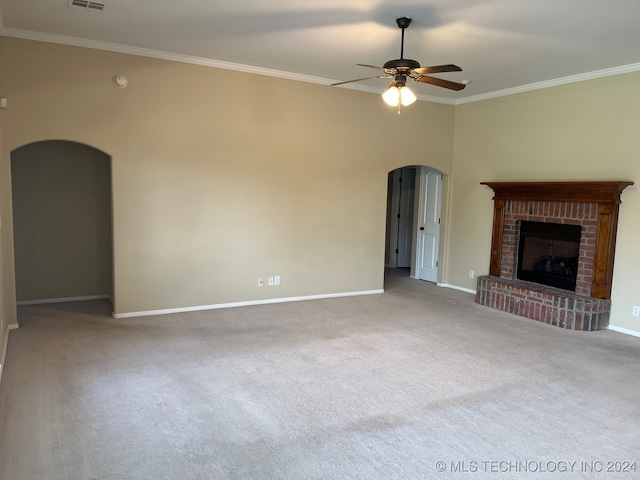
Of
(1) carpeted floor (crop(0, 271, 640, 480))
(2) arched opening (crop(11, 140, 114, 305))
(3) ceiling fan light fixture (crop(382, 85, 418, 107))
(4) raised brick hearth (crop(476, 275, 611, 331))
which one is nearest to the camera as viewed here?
(1) carpeted floor (crop(0, 271, 640, 480))

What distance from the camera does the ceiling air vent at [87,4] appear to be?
3639 millimetres

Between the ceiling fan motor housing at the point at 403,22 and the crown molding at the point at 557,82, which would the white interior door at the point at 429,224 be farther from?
the ceiling fan motor housing at the point at 403,22

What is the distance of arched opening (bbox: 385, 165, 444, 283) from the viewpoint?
7.66 metres

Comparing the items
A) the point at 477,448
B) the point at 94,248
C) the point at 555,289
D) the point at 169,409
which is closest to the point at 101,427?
the point at 169,409

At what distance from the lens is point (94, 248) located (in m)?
6.03

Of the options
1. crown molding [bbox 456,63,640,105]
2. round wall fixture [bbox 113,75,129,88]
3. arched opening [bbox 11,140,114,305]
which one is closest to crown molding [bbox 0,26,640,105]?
crown molding [bbox 456,63,640,105]

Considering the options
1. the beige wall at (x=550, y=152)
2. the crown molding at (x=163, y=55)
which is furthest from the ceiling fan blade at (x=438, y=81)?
the beige wall at (x=550, y=152)

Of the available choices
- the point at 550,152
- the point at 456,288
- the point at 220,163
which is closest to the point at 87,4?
the point at 220,163

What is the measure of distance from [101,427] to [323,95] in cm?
475

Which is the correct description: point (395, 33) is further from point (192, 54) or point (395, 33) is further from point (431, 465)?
point (431, 465)

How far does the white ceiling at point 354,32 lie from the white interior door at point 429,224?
235 centimetres

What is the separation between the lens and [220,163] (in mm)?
5500

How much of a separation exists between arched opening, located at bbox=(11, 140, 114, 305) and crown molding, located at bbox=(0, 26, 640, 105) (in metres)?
1.40

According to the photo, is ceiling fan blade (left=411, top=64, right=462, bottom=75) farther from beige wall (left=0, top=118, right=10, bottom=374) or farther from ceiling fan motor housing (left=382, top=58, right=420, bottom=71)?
beige wall (left=0, top=118, right=10, bottom=374)
